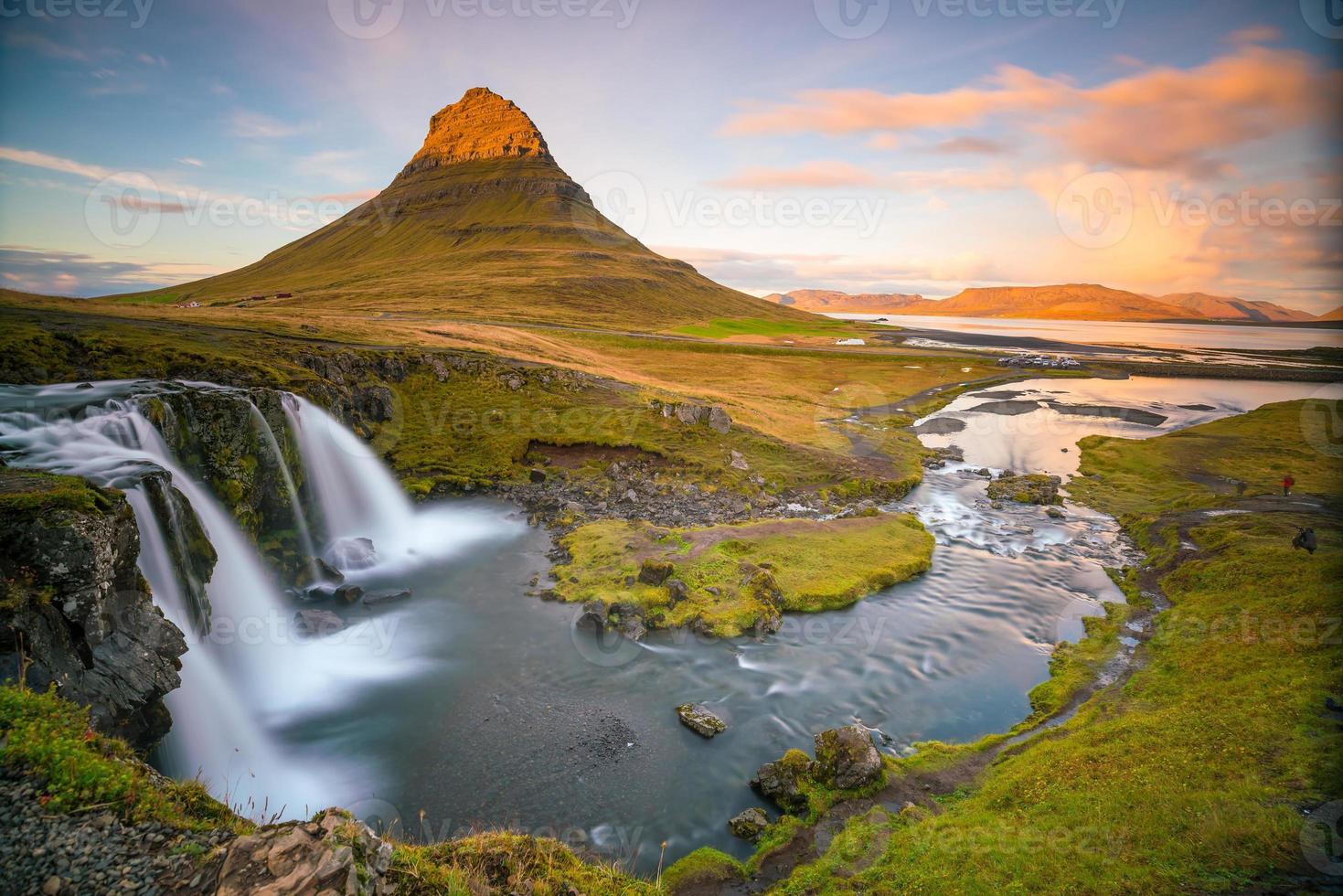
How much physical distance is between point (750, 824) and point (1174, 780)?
949 centimetres

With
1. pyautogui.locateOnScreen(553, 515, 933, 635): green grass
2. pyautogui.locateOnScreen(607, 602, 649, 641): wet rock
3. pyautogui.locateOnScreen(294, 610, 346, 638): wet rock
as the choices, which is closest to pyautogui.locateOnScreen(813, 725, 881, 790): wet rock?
pyautogui.locateOnScreen(553, 515, 933, 635): green grass

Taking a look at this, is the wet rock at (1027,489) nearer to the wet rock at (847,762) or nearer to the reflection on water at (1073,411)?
the reflection on water at (1073,411)

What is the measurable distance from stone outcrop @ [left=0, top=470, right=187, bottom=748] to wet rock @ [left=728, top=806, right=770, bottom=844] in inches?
563

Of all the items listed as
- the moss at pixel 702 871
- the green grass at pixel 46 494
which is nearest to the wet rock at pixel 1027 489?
the moss at pixel 702 871

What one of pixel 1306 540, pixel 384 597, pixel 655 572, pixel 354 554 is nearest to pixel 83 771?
pixel 384 597

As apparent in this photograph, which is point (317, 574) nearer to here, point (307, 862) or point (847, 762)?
point (307, 862)

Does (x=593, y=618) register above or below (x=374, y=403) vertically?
below

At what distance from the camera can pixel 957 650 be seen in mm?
23000

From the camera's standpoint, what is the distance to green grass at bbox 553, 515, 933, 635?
25.0 metres

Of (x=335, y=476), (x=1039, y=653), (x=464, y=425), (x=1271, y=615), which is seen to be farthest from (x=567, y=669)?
(x=464, y=425)

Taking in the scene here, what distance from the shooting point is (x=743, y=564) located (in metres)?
27.9

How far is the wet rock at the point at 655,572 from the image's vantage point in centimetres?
2609

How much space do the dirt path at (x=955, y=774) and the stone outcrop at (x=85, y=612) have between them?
14006 mm

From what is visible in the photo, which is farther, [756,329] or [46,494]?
[756,329]
